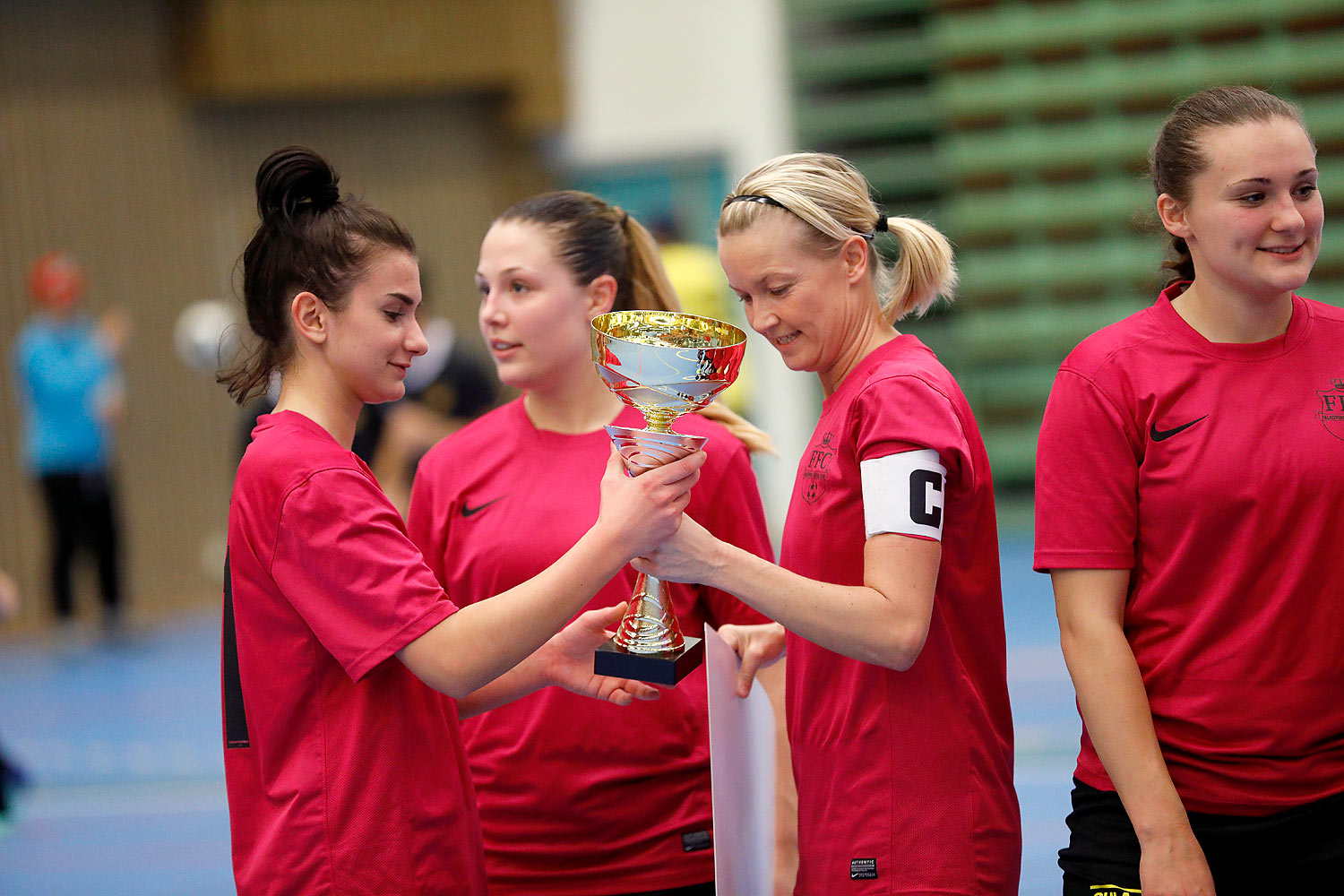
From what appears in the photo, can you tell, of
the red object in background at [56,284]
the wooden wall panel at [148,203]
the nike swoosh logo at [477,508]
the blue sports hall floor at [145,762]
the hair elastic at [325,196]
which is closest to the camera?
the hair elastic at [325,196]

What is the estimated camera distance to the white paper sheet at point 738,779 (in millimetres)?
1700

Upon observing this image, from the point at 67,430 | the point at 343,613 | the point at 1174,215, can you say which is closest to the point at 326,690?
the point at 343,613

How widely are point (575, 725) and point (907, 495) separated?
778mm

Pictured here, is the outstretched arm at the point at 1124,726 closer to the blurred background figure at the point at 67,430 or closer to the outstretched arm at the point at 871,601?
the outstretched arm at the point at 871,601

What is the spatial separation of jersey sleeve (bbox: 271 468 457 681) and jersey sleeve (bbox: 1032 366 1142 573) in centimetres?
86

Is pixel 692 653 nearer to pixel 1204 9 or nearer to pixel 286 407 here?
pixel 286 407

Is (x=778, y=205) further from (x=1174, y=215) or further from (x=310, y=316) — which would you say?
(x=310, y=316)

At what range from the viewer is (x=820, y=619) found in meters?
1.52

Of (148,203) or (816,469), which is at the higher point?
(148,203)

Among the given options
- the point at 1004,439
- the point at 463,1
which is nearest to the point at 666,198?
the point at 463,1

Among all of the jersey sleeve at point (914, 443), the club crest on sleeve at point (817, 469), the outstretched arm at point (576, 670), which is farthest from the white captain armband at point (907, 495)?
the outstretched arm at point (576, 670)

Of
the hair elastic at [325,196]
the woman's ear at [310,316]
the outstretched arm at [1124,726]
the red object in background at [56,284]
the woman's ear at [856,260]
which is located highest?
the red object in background at [56,284]

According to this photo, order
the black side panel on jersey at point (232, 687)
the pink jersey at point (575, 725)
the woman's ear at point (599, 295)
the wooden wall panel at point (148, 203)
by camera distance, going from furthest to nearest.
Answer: the wooden wall panel at point (148, 203) < the woman's ear at point (599, 295) < the pink jersey at point (575, 725) < the black side panel on jersey at point (232, 687)

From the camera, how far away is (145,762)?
471cm
